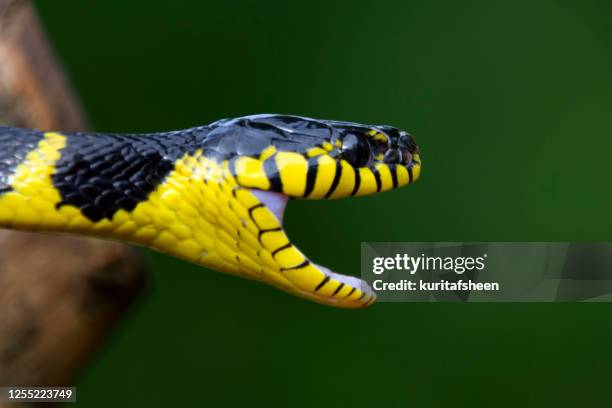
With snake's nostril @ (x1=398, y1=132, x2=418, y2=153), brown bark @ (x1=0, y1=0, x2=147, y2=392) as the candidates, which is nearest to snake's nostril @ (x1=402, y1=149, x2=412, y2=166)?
snake's nostril @ (x1=398, y1=132, x2=418, y2=153)

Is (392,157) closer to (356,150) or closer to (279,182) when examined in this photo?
(356,150)

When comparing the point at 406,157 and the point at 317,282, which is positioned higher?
the point at 406,157

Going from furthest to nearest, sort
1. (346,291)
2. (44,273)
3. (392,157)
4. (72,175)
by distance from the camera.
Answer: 1. (44,273)
2. (392,157)
3. (346,291)
4. (72,175)

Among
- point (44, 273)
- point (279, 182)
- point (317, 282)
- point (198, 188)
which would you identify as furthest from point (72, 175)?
point (44, 273)

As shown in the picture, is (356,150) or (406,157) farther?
(406,157)

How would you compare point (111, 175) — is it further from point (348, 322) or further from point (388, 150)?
point (348, 322)

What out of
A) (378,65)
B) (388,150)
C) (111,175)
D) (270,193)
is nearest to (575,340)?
(378,65)
